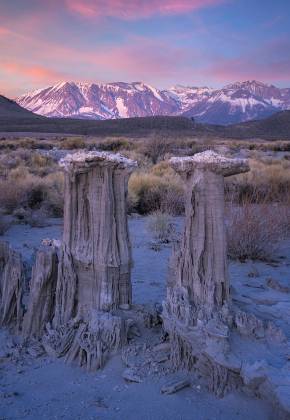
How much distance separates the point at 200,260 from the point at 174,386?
1.05 m

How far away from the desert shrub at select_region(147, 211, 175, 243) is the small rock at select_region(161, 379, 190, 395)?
582 centimetres

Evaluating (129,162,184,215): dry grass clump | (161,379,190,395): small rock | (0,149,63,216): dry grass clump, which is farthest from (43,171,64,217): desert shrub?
(161,379,190,395): small rock

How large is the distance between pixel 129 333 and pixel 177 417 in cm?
110

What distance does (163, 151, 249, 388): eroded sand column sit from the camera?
13.6 ft

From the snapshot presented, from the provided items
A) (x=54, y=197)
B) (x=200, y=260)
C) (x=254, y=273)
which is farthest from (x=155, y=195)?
(x=200, y=260)

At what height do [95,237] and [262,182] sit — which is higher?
[95,237]

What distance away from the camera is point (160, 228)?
10.2m

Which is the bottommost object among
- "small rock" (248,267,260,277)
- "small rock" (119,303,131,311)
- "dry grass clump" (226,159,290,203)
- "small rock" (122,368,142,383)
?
"small rock" (248,267,260,277)

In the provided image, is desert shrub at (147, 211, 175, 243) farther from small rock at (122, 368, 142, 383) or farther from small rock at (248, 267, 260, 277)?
small rock at (122, 368, 142, 383)

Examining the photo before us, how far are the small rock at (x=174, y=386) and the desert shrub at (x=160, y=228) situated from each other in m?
5.82

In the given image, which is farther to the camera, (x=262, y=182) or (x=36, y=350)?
(x=262, y=182)

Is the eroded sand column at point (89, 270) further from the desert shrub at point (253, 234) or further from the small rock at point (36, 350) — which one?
the desert shrub at point (253, 234)

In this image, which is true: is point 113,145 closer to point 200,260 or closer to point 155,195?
point 155,195

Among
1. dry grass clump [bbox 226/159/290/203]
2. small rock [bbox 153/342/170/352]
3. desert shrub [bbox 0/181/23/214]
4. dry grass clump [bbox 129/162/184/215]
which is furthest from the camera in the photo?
dry grass clump [bbox 226/159/290/203]
